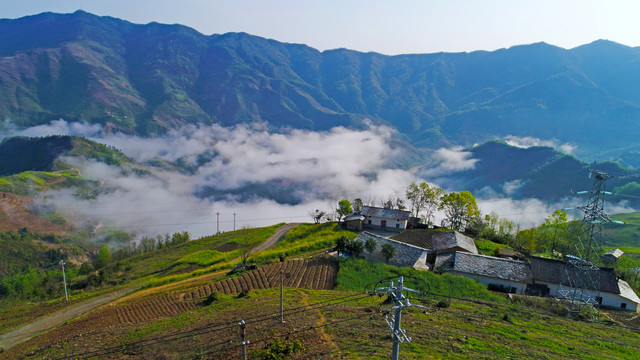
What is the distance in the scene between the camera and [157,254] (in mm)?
102000

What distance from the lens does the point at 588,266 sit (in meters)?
42.0

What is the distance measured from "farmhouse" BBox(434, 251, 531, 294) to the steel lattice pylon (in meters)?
4.75

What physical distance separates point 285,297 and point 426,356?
19.7 meters

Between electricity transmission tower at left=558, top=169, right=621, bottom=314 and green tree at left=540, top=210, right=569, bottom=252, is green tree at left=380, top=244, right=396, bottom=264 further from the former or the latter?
green tree at left=540, top=210, right=569, bottom=252

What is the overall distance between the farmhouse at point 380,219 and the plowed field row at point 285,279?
3175cm

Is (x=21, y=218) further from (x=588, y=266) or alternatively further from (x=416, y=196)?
(x=588, y=266)

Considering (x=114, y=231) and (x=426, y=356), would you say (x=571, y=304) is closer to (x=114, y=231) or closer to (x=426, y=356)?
(x=426, y=356)

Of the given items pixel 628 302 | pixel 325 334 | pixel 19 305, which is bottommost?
pixel 19 305

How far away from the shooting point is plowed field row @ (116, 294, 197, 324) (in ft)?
135

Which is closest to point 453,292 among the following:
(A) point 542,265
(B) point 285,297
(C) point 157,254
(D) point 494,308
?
(D) point 494,308

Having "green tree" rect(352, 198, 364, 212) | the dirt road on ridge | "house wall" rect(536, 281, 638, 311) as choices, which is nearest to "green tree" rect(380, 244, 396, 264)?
"house wall" rect(536, 281, 638, 311)

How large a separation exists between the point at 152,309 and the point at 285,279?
17.4 m

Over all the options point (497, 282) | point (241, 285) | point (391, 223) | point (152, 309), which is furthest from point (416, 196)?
point (152, 309)

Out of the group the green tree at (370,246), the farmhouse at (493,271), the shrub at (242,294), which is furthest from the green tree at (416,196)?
the shrub at (242,294)
